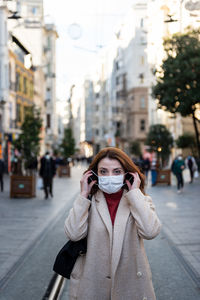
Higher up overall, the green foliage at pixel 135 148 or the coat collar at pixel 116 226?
the green foliage at pixel 135 148

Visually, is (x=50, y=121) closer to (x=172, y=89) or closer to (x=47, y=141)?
(x=47, y=141)

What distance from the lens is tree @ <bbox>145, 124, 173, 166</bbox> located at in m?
29.0

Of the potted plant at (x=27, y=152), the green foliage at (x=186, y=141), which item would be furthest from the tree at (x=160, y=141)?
the potted plant at (x=27, y=152)

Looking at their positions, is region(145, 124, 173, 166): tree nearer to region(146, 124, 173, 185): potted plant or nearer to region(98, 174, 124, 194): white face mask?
region(146, 124, 173, 185): potted plant

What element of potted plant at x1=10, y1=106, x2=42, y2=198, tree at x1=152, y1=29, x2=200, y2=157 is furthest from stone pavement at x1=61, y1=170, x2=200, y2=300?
tree at x1=152, y1=29, x2=200, y2=157

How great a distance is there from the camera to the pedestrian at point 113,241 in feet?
9.79

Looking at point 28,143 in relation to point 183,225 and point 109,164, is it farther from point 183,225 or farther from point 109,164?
point 109,164

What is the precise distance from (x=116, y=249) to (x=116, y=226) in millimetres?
143

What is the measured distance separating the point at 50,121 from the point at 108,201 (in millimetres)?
63395

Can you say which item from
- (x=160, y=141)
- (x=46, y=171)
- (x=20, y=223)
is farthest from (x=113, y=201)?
(x=160, y=141)

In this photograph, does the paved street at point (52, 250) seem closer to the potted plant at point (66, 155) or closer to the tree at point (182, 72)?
the tree at point (182, 72)

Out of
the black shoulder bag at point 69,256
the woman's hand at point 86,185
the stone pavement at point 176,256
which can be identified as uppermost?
the woman's hand at point 86,185

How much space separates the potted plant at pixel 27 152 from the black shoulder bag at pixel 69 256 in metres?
14.8

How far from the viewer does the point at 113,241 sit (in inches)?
117
